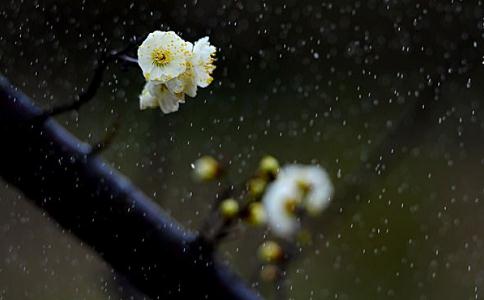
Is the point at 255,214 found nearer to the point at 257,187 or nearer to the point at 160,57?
the point at 257,187

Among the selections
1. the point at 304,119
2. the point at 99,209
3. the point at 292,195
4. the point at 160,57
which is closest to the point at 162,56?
the point at 160,57

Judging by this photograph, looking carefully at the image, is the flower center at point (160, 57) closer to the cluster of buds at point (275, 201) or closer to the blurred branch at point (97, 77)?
the blurred branch at point (97, 77)

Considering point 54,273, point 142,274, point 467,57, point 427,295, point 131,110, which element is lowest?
point 142,274

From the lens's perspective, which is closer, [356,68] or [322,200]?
[322,200]

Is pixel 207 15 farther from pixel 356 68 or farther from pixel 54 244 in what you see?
pixel 54 244

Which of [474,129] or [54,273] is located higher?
[474,129]

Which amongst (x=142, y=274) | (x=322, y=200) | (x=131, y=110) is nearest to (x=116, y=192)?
(x=142, y=274)

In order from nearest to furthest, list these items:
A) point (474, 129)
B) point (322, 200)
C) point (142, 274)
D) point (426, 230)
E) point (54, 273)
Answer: point (142, 274)
point (322, 200)
point (54, 273)
point (426, 230)
point (474, 129)
